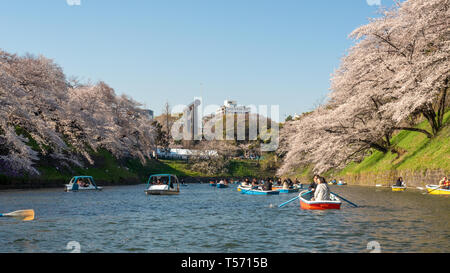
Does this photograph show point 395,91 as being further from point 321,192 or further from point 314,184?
point 321,192

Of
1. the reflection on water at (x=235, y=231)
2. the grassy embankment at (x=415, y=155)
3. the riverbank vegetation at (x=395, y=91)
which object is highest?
the riverbank vegetation at (x=395, y=91)

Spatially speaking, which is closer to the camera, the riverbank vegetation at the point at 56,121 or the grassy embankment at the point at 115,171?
the riverbank vegetation at the point at 56,121

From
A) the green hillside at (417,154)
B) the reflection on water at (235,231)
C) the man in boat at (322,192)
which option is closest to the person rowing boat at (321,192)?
the man in boat at (322,192)

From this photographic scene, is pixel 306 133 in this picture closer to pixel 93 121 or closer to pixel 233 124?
pixel 93 121

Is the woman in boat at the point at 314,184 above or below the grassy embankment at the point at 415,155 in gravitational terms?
below

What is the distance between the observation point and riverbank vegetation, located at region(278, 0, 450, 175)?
37750mm

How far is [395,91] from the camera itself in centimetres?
4000

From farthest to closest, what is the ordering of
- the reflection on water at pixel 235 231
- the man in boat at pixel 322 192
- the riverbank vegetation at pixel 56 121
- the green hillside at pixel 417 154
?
1. the riverbank vegetation at pixel 56 121
2. the green hillside at pixel 417 154
3. the man in boat at pixel 322 192
4. the reflection on water at pixel 235 231

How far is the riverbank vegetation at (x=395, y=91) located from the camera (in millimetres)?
37750

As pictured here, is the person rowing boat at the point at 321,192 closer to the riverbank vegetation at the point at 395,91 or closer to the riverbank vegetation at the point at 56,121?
the riverbank vegetation at the point at 395,91

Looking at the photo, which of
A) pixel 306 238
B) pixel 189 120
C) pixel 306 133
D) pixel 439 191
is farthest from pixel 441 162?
pixel 189 120

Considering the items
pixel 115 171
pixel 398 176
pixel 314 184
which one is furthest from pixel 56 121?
pixel 398 176

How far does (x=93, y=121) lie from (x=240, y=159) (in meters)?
58.9

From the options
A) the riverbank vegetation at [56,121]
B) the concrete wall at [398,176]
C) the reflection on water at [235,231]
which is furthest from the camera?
the riverbank vegetation at [56,121]
